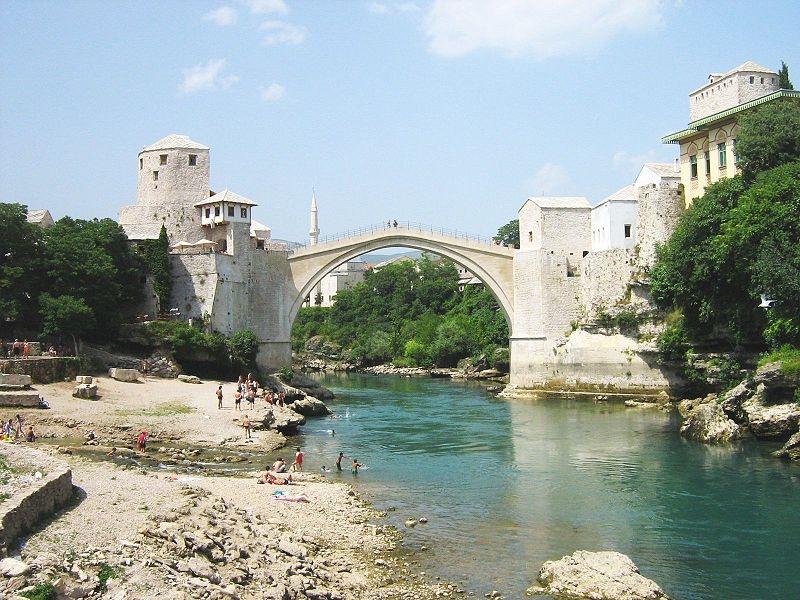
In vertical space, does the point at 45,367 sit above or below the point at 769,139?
below

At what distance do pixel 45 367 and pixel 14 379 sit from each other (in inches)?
80.2

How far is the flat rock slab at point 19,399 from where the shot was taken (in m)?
26.8

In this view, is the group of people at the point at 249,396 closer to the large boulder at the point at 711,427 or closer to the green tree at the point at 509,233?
the large boulder at the point at 711,427

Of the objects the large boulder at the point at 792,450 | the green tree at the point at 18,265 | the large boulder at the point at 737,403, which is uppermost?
the green tree at the point at 18,265

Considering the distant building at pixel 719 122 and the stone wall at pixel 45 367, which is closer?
the stone wall at pixel 45 367

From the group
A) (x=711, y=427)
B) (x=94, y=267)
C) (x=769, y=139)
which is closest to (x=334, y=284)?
(x=94, y=267)

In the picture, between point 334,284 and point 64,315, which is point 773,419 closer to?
point 64,315

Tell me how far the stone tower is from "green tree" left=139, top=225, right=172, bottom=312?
2.47 meters

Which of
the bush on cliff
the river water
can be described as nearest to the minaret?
the bush on cliff

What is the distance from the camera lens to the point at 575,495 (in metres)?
21.9

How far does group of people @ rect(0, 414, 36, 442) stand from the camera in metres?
23.9

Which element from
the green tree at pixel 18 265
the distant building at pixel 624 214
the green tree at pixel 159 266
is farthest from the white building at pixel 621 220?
the green tree at pixel 18 265

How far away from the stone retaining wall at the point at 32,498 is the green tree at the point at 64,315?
52.6ft

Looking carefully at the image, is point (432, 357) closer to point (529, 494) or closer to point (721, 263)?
point (721, 263)
